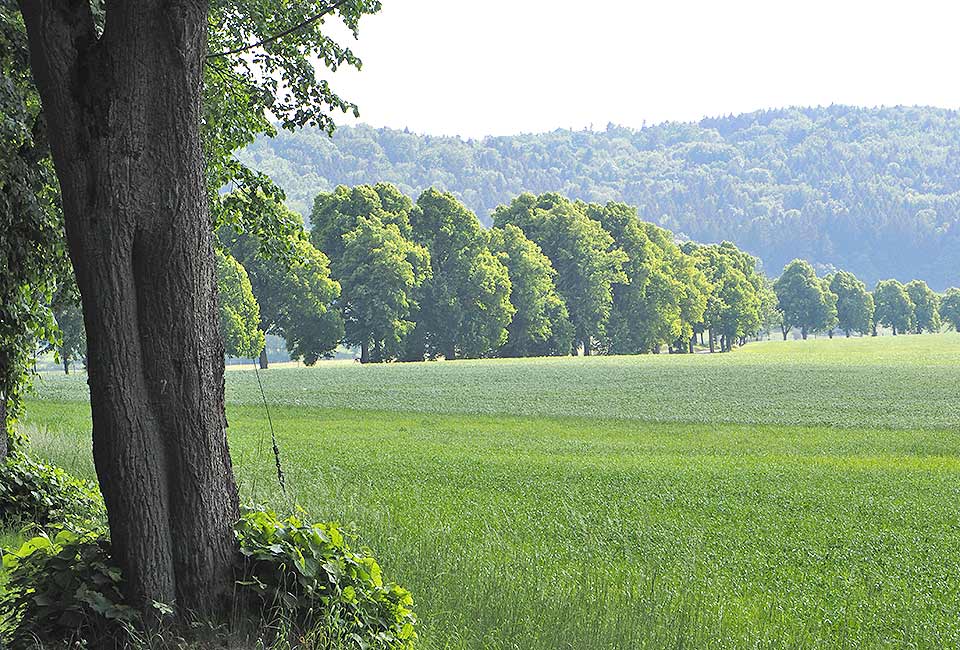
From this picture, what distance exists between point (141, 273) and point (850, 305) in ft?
509

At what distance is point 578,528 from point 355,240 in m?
63.9

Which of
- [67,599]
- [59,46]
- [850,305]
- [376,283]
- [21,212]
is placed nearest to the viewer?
[67,599]

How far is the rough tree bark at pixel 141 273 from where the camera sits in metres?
5.69

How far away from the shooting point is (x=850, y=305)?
491 feet

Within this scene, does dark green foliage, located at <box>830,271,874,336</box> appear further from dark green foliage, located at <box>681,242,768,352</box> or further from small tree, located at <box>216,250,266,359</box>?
small tree, located at <box>216,250,266,359</box>

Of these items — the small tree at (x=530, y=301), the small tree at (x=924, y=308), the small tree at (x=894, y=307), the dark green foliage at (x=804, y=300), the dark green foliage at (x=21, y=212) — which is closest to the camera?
the dark green foliage at (x=21, y=212)

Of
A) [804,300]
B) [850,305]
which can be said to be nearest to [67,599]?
[804,300]

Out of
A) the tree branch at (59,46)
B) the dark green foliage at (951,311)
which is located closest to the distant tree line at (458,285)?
the tree branch at (59,46)

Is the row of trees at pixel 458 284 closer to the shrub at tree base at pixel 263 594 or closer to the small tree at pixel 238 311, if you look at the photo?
the small tree at pixel 238 311

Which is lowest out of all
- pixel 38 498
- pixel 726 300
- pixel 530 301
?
pixel 38 498

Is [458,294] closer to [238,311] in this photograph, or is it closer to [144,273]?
[238,311]

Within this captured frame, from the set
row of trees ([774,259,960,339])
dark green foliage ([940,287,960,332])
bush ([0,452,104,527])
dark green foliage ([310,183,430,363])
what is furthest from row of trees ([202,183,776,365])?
dark green foliage ([940,287,960,332])

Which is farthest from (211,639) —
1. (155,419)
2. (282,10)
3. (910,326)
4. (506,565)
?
(910,326)

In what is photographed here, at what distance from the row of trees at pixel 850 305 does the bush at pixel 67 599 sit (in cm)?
14660
